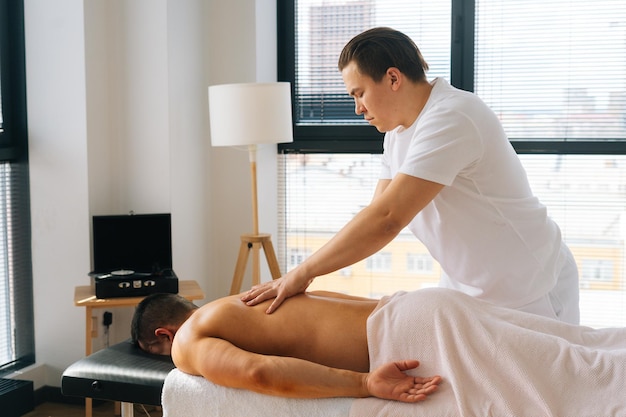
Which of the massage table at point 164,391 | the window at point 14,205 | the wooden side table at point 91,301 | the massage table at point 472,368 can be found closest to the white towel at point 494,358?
the massage table at point 472,368

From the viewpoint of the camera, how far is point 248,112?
3.16 meters

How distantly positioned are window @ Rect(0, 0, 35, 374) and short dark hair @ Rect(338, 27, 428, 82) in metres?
1.85

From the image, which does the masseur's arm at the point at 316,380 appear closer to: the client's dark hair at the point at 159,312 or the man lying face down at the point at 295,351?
the man lying face down at the point at 295,351

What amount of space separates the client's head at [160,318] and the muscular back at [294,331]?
0.62ft

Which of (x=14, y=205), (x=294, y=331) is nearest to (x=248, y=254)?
(x=14, y=205)

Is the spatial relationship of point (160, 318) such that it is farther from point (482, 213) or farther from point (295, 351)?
point (482, 213)

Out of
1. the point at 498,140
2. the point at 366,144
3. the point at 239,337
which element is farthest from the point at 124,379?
the point at 366,144

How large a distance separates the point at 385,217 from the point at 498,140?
0.36 metres

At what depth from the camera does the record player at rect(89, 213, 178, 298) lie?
124 inches

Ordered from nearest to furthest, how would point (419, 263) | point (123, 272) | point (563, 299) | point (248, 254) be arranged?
point (563, 299) → point (123, 272) → point (248, 254) → point (419, 263)

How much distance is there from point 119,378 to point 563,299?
122 centimetres

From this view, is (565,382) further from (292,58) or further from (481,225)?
(292,58)

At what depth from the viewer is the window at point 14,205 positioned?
3270mm

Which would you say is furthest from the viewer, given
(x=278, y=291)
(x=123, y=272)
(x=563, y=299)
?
(x=123, y=272)
